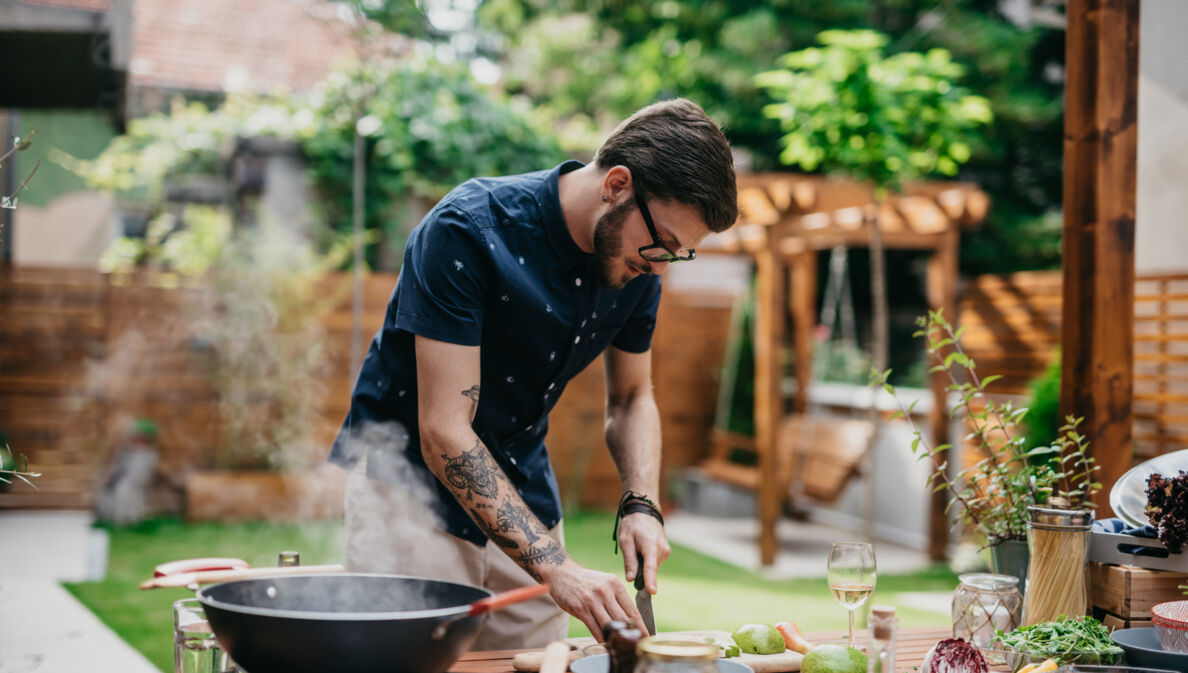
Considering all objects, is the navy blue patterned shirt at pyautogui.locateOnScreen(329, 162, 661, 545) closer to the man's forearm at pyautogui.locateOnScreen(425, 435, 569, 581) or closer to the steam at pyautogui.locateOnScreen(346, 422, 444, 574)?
the steam at pyautogui.locateOnScreen(346, 422, 444, 574)

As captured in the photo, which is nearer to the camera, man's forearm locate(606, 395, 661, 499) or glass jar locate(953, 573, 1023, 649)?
glass jar locate(953, 573, 1023, 649)

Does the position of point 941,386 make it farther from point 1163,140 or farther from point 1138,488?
point 1138,488

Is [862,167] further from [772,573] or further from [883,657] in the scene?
[883,657]

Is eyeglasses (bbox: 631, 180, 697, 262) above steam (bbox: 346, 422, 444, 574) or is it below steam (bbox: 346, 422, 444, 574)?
above

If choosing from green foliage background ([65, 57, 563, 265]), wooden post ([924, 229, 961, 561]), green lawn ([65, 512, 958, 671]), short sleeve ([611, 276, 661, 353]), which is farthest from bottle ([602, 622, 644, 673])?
green foliage background ([65, 57, 563, 265])

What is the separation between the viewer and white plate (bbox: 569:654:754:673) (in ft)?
4.47

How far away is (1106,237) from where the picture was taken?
220 centimetres

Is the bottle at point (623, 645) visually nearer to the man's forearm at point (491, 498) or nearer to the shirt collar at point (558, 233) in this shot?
the man's forearm at point (491, 498)

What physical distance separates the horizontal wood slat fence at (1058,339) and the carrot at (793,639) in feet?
12.4

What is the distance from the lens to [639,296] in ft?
6.72

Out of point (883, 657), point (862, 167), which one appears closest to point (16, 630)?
point (883, 657)

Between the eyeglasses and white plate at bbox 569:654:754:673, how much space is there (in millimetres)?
675

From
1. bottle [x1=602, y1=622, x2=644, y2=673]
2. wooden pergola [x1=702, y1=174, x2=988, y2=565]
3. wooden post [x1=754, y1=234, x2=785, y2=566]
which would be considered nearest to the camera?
bottle [x1=602, y1=622, x2=644, y2=673]

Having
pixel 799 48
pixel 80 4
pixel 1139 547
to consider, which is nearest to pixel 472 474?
pixel 1139 547
